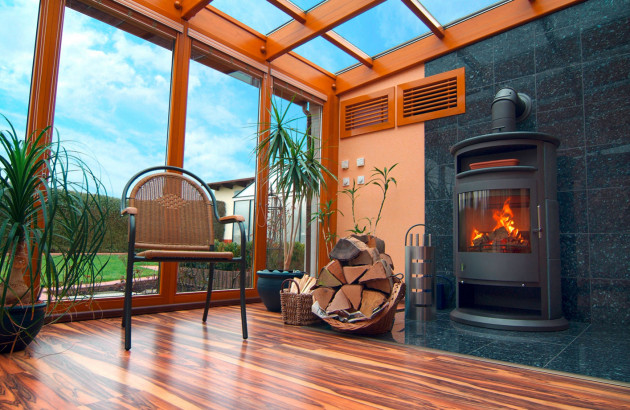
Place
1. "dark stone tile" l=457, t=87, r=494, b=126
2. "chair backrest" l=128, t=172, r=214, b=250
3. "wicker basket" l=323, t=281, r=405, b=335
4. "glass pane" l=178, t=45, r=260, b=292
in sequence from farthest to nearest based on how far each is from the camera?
"dark stone tile" l=457, t=87, r=494, b=126 → "glass pane" l=178, t=45, r=260, b=292 → "chair backrest" l=128, t=172, r=214, b=250 → "wicker basket" l=323, t=281, r=405, b=335

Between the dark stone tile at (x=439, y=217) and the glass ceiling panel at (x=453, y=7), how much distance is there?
1581mm

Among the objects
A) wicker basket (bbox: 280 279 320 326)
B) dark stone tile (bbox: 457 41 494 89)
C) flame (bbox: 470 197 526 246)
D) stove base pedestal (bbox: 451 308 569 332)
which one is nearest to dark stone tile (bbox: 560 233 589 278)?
stove base pedestal (bbox: 451 308 569 332)

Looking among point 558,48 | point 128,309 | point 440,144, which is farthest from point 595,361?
point 558,48

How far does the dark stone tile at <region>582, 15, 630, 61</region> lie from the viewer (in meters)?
2.83

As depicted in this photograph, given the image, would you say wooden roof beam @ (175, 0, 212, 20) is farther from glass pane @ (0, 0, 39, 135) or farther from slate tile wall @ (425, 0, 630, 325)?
slate tile wall @ (425, 0, 630, 325)

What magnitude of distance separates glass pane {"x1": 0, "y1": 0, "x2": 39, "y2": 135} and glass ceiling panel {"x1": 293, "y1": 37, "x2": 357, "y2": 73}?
2.16 meters

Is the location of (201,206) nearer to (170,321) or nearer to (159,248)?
(159,248)

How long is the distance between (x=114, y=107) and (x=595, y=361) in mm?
3177

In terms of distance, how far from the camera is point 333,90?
15.0 feet

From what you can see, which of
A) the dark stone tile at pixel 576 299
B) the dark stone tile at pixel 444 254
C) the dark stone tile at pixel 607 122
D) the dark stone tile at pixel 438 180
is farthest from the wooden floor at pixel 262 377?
the dark stone tile at pixel 607 122

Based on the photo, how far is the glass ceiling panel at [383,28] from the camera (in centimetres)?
346

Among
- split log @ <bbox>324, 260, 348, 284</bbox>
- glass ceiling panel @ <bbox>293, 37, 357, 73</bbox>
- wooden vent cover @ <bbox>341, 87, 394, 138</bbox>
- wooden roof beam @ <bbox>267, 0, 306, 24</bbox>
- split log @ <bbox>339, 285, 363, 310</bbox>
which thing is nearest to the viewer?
split log @ <bbox>339, 285, 363, 310</bbox>

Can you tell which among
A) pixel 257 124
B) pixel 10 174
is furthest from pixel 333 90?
pixel 10 174

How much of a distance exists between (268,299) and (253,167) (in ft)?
4.11
